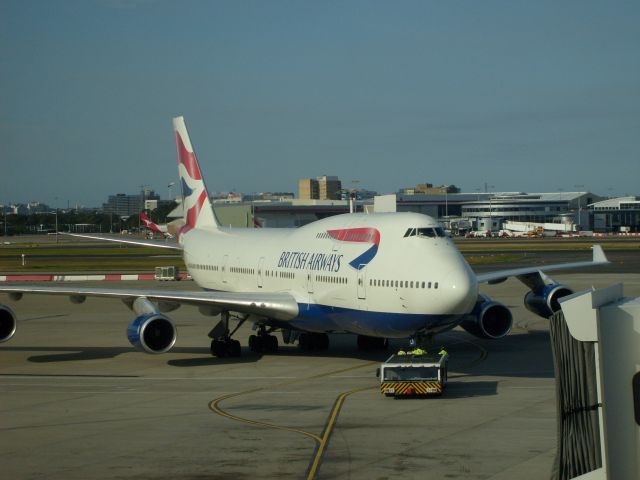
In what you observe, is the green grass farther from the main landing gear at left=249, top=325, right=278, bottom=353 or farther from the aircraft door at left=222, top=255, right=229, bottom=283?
the main landing gear at left=249, top=325, right=278, bottom=353

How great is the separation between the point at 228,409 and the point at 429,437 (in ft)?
19.8

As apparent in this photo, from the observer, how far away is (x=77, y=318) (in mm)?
46750

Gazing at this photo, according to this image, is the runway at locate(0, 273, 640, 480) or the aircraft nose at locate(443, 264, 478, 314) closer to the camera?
the runway at locate(0, 273, 640, 480)

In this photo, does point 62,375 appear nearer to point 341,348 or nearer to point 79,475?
point 341,348

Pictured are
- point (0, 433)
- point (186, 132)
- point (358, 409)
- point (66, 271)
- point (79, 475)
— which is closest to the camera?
point (79, 475)

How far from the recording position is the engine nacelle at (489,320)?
32.4m

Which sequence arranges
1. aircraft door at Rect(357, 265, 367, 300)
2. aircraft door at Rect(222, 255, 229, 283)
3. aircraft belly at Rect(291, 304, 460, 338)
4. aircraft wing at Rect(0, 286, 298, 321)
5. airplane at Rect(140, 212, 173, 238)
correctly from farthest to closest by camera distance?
airplane at Rect(140, 212, 173, 238), aircraft door at Rect(222, 255, 229, 283), aircraft wing at Rect(0, 286, 298, 321), aircraft door at Rect(357, 265, 367, 300), aircraft belly at Rect(291, 304, 460, 338)

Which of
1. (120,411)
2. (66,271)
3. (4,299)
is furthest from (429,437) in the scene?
(66,271)

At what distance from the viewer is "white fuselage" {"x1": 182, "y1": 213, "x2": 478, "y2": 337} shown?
25.7m

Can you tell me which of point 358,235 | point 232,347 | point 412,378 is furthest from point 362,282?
point 232,347

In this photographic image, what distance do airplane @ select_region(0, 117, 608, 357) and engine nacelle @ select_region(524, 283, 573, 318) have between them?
0.13 ft

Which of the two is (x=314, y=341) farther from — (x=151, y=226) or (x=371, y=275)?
(x=151, y=226)

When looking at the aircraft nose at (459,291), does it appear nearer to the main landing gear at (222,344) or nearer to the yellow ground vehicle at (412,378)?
the yellow ground vehicle at (412,378)

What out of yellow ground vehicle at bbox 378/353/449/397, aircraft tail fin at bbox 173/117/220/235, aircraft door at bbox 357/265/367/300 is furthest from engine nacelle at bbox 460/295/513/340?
aircraft tail fin at bbox 173/117/220/235
